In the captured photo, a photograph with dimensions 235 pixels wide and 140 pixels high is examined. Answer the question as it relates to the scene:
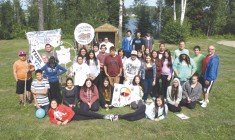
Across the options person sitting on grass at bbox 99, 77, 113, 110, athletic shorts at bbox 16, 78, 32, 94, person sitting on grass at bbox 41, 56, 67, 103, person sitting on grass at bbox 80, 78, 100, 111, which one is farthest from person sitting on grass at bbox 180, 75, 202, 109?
athletic shorts at bbox 16, 78, 32, 94

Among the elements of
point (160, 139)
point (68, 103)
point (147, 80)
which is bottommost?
point (160, 139)

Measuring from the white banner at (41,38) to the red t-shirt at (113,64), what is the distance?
256 cm

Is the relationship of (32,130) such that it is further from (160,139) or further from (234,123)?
(234,123)

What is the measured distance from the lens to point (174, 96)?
8.20 meters

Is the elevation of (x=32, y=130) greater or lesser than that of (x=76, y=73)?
lesser

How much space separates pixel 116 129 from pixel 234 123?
11.3 ft

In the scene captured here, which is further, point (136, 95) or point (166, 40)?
point (166, 40)

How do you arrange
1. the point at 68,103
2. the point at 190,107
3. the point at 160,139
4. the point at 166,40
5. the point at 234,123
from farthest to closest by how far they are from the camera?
the point at 166,40 → the point at 190,107 → the point at 68,103 → the point at 234,123 → the point at 160,139

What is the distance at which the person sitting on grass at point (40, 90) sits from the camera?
7.69 meters

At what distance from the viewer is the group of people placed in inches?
303

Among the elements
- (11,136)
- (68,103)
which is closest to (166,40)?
(68,103)

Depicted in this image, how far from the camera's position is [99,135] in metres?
6.60

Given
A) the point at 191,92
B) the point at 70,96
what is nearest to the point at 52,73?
the point at 70,96

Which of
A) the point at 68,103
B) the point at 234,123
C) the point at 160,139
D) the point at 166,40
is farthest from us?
the point at 166,40
